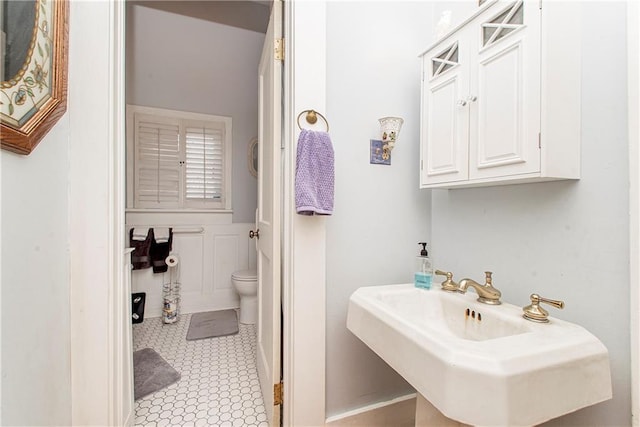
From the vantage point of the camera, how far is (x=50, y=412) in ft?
2.83

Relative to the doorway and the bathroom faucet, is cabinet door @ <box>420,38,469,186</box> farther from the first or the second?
the doorway

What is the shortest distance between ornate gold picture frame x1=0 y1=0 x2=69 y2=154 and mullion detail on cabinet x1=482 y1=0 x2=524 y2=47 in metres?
1.37

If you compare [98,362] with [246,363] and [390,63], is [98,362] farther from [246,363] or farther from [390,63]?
[390,63]


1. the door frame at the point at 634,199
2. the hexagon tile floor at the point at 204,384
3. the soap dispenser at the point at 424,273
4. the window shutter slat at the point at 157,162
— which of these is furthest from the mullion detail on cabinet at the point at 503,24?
the window shutter slat at the point at 157,162

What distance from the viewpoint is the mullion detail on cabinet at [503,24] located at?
0.92 meters

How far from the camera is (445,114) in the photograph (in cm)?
118

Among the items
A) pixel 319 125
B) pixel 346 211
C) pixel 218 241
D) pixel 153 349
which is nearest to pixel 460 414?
pixel 346 211

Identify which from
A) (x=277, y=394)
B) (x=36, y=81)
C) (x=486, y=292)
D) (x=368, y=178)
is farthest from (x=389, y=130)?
(x=277, y=394)

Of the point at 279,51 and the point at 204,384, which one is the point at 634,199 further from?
the point at 204,384

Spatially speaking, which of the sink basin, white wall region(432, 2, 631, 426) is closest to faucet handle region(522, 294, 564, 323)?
the sink basin

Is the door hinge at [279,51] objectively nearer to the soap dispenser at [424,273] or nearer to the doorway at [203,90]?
the soap dispenser at [424,273]

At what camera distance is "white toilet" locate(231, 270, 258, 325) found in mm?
2564

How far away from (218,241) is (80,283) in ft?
6.42

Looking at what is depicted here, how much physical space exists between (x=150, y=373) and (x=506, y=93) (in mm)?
2315
